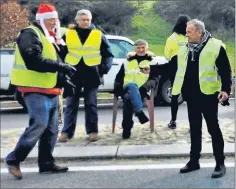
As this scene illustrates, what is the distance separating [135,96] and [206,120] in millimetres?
1379

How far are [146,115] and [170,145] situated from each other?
0.76 meters

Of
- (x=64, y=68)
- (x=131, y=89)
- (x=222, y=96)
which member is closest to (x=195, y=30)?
(x=222, y=96)

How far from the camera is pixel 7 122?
5.99 m

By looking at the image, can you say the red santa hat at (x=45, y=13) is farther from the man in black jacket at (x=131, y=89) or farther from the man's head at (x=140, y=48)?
the man in black jacket at (x=131, y=89)

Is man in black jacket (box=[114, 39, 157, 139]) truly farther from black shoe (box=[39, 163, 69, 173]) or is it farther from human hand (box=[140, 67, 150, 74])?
black shoe (box=[39, 163, 69, 173])

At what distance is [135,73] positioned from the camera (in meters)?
5.12

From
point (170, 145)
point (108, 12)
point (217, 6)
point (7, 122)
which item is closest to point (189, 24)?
point (217, 6)

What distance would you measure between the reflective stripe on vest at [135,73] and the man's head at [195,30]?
1.15 meters

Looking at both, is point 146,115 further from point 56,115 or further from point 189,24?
point 189,24

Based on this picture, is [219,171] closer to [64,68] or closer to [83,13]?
[64,68]

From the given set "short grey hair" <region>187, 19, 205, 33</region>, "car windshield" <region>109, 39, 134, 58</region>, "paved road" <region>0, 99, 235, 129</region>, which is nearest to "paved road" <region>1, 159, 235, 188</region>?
"short grey hair" <region>187, 19, 205, 33</region>

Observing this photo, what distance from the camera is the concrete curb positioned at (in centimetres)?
452

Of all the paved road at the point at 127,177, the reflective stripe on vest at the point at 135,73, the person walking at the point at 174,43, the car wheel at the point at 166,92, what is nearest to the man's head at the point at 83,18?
the reflective stripe on vest at the point at 135,73

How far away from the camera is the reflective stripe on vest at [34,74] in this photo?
3.90 meters
